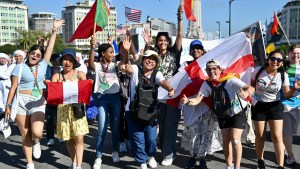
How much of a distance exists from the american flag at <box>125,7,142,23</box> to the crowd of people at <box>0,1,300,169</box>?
24.7 ft

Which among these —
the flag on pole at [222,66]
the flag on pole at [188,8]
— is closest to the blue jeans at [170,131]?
the flag on pole at [222,66]

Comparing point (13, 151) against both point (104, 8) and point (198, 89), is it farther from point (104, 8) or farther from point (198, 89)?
point (198, 89)

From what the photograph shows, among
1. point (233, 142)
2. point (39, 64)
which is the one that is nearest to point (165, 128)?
point (233, 142)

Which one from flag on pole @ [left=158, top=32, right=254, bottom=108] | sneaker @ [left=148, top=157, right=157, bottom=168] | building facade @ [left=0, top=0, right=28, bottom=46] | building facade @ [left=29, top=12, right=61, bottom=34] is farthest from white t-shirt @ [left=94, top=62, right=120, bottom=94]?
building facade @ [left=29, top=12, right=61, bottom=34]

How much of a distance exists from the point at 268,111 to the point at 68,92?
2.74 meters

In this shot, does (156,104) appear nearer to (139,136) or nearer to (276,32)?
(139,136)

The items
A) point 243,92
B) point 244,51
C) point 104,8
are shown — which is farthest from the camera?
point 104,8

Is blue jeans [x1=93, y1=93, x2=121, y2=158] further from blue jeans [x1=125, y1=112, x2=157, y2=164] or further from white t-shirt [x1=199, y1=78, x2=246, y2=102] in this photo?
white t-shirt [x1=199, y1=78, x2=246, y2=102]

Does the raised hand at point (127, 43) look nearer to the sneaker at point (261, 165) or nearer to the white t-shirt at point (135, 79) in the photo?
the white t-shirt at point (135, 79)

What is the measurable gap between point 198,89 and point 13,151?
357cm

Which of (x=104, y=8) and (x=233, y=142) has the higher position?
(x=104, y=8)

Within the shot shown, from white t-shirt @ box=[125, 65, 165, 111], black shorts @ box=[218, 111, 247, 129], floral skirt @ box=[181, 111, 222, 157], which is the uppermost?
white t-shirt @ box=[125, 65, 165, 111]

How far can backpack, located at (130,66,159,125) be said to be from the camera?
476 cm

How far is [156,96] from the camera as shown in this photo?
4.86 metres
